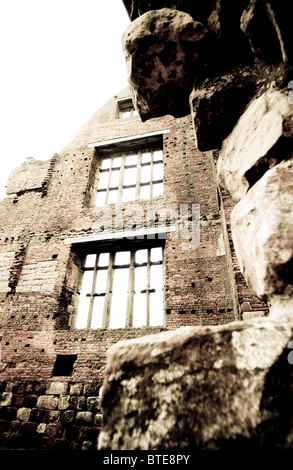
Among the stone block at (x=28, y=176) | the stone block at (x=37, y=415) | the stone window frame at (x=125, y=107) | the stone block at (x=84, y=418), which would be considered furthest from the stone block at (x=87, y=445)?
the stone window frame at (x=125, y=107)

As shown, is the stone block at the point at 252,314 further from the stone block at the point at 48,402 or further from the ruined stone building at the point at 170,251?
the stone block at the point at 48,402

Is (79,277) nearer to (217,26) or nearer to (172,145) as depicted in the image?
(172,145)

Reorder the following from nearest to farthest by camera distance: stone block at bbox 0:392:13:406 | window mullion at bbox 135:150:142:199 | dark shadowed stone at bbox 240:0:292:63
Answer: dark shadowed stone at bbox 240:0:292:63
stone block at bbox 0:392:13:406
window mullion at bbox 135:150:142:199

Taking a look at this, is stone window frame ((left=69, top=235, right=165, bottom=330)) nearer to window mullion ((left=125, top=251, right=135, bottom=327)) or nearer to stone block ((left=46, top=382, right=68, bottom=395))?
window mullion ((left=125, top=251, right=135, bottom=327))

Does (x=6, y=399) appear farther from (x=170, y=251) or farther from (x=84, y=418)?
(x=170, y=251)

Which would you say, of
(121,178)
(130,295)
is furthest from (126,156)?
(130,295)

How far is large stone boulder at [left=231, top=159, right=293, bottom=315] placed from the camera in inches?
31.9

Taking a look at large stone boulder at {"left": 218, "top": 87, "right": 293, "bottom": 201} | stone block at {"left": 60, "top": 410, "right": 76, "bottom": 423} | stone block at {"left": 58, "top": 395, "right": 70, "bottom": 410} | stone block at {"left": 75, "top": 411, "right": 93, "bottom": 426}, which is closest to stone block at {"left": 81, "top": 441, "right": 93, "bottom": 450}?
stone block at {"left": 75, "top": 411, "right": 93, "bottom": 426}

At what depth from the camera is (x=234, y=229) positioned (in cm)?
116

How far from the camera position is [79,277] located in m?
5.86

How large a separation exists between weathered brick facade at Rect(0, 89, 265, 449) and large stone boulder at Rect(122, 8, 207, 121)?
325 centimetres

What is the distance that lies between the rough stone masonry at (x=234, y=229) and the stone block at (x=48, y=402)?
14.4 feet

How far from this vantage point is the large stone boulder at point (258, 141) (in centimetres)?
98

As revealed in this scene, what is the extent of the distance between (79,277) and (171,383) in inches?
216
